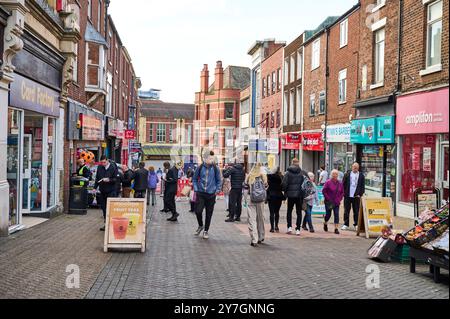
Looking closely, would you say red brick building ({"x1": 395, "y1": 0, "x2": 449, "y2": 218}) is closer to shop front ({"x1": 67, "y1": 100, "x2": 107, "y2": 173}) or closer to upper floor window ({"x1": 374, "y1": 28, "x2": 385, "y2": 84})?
upper floor window ({"x1": 374, "y1": 28, "x2": 385, "y2": 84})

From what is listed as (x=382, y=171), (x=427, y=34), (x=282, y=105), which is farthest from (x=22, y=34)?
(x=282, y=105)

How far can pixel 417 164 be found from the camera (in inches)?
728

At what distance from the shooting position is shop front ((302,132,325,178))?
3176 centimetres

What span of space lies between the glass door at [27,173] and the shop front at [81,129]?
3500 millimetres

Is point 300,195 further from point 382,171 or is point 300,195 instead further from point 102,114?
point 102,114

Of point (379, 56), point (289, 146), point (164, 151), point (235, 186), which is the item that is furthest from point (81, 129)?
point (164, 151)

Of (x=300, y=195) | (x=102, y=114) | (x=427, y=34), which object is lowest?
(x=300, y=195)

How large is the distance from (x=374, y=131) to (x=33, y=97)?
41.7 ft

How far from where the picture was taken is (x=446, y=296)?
7.32 m

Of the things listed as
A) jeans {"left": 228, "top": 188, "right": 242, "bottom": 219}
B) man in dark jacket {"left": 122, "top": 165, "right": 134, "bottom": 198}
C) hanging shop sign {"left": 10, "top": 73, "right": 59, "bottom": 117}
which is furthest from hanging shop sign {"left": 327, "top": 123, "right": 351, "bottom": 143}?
hanging shop sign {"left": 10, "top": 73, "right": 59, "bottom": 117}

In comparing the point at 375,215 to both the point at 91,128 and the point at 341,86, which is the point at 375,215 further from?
the point at 341,86

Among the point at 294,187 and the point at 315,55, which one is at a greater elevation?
the point at 315,55

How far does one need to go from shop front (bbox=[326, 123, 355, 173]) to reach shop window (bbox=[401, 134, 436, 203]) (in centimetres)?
592
